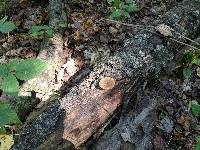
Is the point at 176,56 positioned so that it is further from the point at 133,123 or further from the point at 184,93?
the point at 133,123

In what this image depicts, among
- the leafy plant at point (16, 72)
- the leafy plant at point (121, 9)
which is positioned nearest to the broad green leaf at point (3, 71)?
the leafy plant at point (16, 72)

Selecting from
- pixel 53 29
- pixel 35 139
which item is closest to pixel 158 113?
pixel 35 139

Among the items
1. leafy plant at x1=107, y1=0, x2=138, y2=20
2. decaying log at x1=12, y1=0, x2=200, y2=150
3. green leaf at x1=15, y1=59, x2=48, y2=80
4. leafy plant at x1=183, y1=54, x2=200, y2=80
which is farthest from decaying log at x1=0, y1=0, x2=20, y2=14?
green leaf at x1=15, y1=59, x2=48, y2=80

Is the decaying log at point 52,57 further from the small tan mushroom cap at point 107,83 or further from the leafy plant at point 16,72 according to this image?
the leafy plant at point 16,72

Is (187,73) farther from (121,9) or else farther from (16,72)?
(16,72)

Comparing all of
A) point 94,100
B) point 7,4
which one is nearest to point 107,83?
point 94,100
